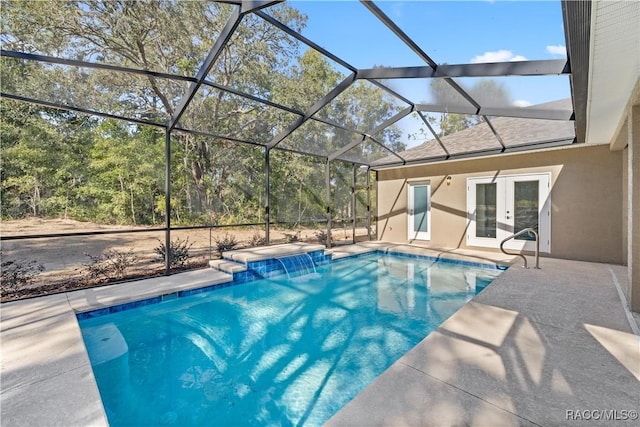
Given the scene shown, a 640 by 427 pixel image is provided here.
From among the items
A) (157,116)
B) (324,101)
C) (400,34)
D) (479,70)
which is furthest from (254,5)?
(157,116)

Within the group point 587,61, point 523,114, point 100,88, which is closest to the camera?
point 587,61

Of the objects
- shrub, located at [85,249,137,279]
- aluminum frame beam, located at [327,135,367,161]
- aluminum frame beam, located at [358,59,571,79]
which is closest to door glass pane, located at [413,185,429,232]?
aluminum frame beam, located at [327,135,367,161]

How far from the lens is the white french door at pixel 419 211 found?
359 inches

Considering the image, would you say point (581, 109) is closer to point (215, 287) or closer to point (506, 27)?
point (506, 27)

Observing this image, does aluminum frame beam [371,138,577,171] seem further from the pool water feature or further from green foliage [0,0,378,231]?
the pool water feature

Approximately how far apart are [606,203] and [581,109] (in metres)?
3.43

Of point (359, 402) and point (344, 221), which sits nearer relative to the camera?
point (359, 402)

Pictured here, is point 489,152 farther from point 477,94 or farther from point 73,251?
point 73,251

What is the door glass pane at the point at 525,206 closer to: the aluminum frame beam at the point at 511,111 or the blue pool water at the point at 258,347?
the blue pool water at the point at 258,347

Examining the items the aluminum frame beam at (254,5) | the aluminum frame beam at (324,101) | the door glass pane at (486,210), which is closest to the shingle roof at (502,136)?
the door glass pane at (486,210)

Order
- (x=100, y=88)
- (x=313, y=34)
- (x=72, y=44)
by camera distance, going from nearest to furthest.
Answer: (x=313, y=34)
(x=100, y=88)
(x=72, y=44)

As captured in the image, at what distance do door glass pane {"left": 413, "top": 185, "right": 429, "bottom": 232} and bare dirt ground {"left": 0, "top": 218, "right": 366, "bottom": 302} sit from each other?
3912 mm

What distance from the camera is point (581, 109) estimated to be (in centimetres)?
405

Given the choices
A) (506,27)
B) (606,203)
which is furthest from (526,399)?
(606,203)
